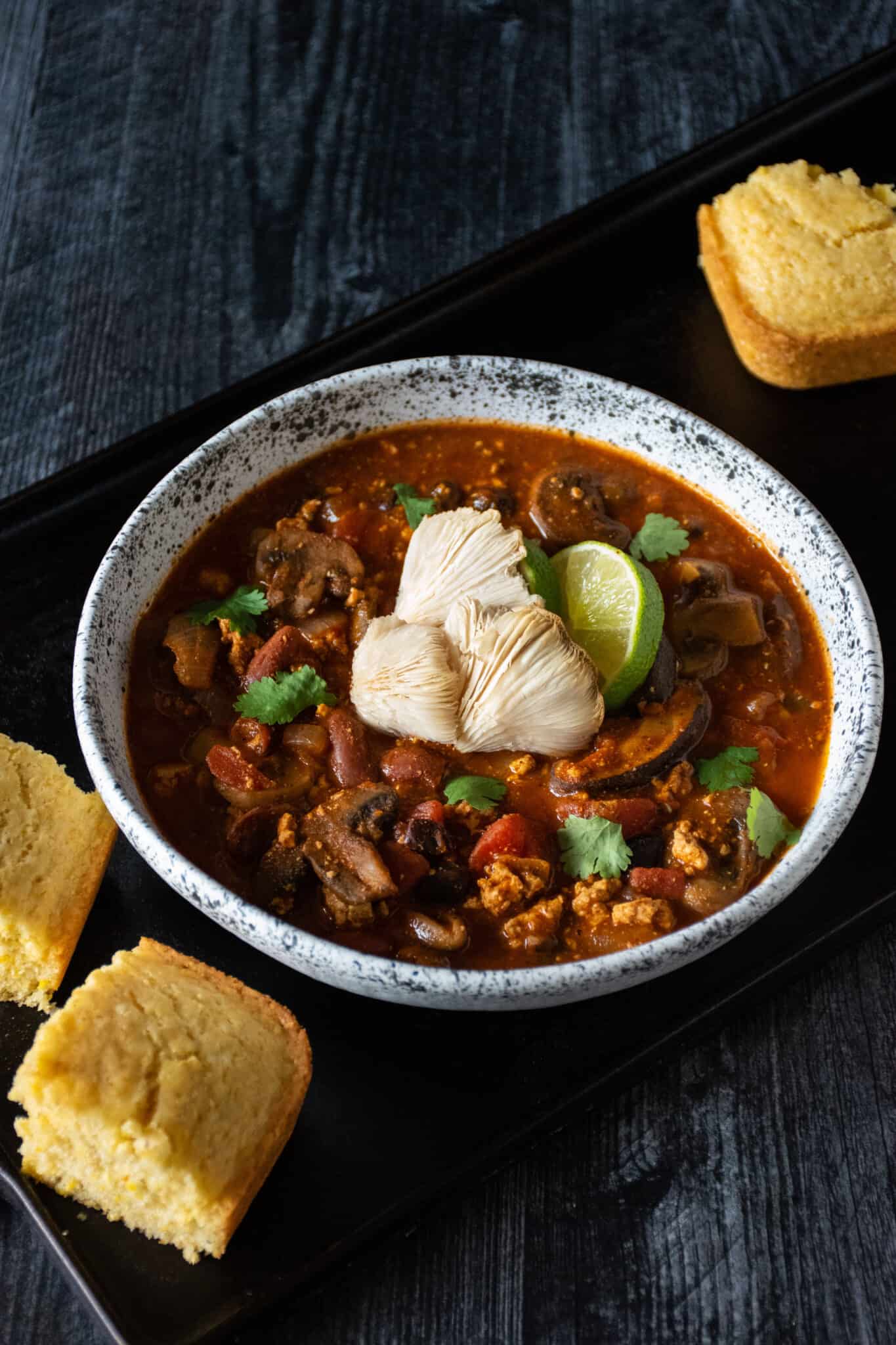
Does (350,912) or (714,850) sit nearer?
(350,912)

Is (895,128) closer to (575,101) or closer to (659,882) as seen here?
(575,101)

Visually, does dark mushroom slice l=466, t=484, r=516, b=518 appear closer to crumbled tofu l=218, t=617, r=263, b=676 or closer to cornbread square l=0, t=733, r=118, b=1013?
crumbled tofu l=218, t=617, r=263, b=676

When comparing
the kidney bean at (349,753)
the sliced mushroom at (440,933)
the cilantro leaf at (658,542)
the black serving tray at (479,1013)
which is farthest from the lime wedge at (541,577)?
the black serving tray at (479,1013)

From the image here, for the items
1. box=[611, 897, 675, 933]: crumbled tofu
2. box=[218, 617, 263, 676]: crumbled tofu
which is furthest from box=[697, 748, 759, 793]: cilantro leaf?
box=[218, 617, 263, 676]: crumbled tofu

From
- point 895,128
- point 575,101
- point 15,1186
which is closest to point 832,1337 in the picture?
point 15,1186

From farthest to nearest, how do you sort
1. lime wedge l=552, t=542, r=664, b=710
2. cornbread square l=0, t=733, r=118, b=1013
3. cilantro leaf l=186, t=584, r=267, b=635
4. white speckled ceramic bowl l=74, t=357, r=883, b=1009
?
1. cilantro leaf l=186, t=584, r=267, b=635
2. lime wedge l=552, t=542, r=664, b=710
3. cornbread square l=0, t=733, r=118, b=1013
4. white speckled ceramic bowl l=74, t=357, r=883, b=1009

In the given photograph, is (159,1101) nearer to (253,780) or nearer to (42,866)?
(42,866)

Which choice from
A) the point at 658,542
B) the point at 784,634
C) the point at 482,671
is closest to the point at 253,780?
the point at 482,671
